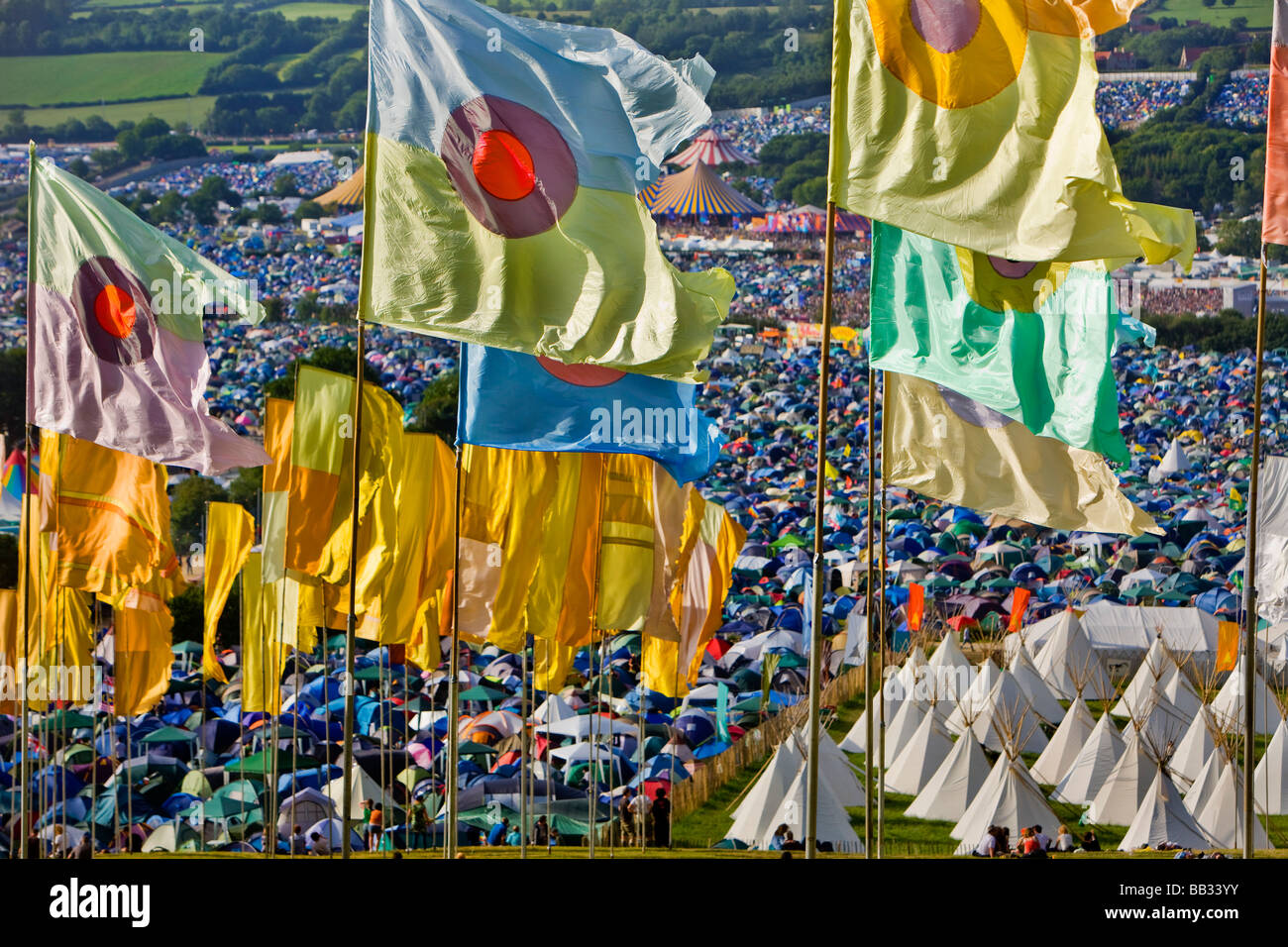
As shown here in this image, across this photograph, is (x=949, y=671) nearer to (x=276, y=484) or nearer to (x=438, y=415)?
(x=276, y=484)

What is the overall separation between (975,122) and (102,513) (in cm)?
814

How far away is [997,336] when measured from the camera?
38.9 feet

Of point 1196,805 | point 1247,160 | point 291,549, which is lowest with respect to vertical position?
point 1196,805

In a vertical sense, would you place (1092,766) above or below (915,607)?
below

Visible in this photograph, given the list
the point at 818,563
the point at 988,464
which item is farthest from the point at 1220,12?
the point at 818,563

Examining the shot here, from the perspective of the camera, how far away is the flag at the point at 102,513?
46.8 feet

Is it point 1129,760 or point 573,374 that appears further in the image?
point 1129,760

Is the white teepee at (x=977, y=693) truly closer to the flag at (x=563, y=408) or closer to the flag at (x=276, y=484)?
the flag at (x=276, y=484)

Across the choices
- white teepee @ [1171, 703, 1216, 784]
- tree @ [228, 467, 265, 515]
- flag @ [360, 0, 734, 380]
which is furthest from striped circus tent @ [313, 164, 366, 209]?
flag @ [360, 0, 734, 380]

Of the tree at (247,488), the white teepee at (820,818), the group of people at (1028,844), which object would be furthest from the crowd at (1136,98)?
the group of people at (1028,844)
